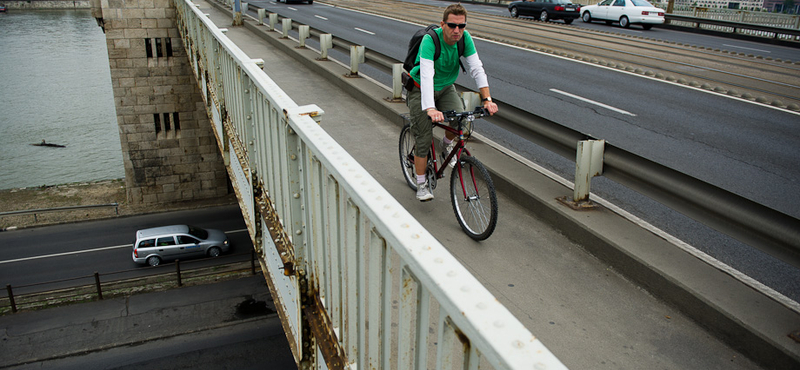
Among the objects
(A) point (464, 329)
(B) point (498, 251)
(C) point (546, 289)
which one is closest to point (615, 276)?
(C) point (546, 289)

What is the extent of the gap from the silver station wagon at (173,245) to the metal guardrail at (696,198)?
19221 millimetres

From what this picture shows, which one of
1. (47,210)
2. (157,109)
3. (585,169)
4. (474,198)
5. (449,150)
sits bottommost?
(47,210)

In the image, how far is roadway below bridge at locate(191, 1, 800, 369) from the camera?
3.56 metres

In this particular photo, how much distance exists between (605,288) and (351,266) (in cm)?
263

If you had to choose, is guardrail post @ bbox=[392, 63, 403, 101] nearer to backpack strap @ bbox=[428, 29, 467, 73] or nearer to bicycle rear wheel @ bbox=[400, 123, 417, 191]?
bicycle rear wheel @ bbox=[400, 123, 417, 191]

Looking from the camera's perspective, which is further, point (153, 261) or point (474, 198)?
point (153, 261)

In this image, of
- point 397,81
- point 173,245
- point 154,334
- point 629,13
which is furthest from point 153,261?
point 629,13

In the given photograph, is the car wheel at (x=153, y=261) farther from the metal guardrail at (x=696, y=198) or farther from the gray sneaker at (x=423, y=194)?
the metal guardrail at (x=696, y=198)

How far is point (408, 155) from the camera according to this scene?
6199 millimetres

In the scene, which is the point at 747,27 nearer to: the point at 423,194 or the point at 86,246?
the point at 423,194

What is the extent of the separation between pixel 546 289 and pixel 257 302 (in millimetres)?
16491

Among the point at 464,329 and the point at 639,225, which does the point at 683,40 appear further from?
the point at 464,329

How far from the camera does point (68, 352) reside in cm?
1622

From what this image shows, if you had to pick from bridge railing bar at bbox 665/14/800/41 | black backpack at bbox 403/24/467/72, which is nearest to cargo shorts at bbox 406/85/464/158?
black backpack at bbox 403/24/467/72
